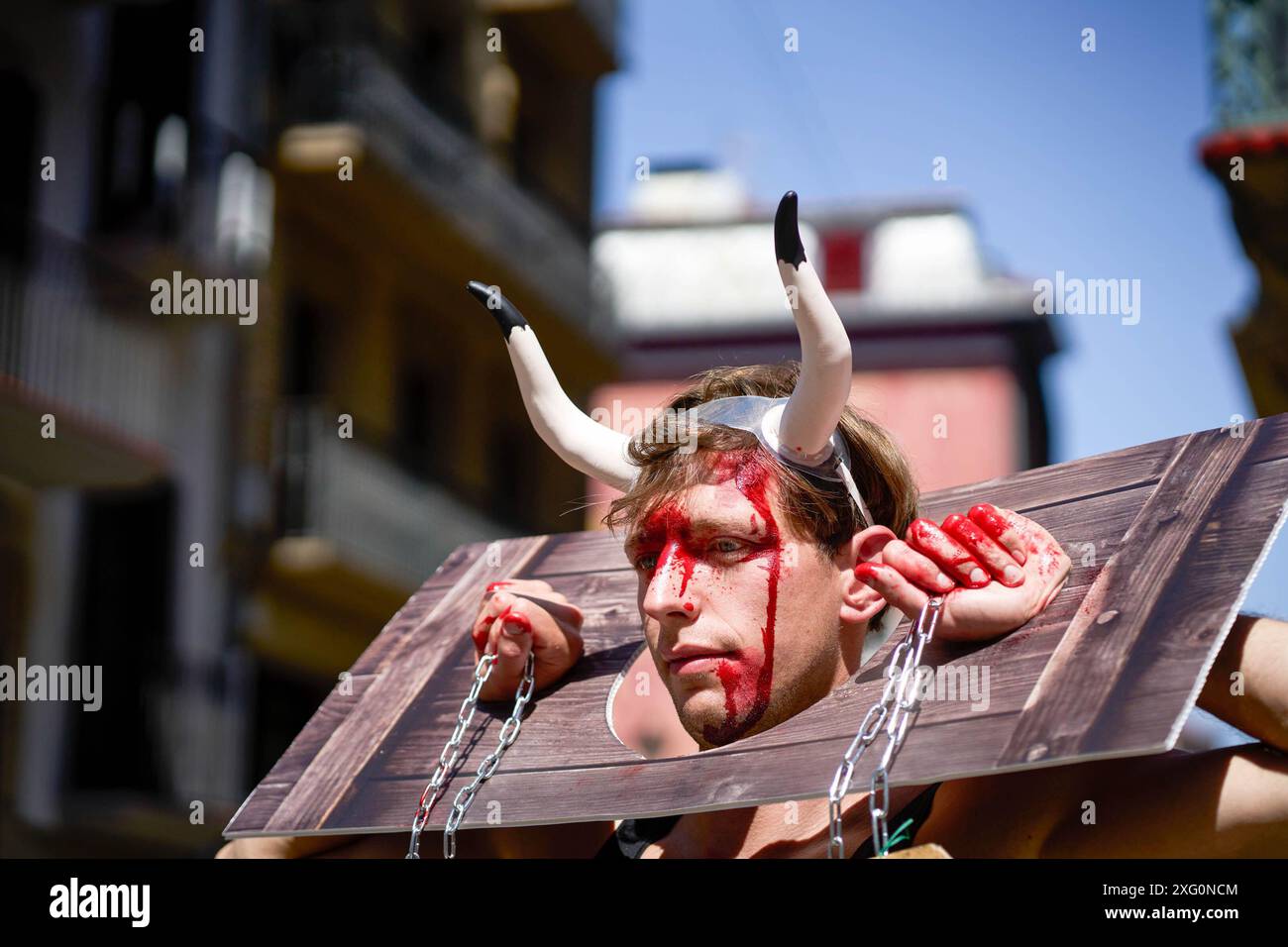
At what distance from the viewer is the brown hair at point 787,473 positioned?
3084mm

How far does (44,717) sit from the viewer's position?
11.2 meters

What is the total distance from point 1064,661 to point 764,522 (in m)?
0.67

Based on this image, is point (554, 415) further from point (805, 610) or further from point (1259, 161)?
point (1259, 161)

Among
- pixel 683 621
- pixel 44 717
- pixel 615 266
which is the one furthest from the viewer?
pixel 615 266

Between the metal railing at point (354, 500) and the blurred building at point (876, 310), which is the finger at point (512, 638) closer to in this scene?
the metal railing at point (354, 500)

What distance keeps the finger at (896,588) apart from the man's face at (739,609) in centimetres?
30

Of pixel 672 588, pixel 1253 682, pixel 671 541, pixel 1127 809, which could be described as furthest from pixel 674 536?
pixel 1253 682

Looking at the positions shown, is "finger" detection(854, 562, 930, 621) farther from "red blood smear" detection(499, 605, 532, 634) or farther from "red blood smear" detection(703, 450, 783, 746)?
"red blood smear" detection(499, 605, 532, 634)

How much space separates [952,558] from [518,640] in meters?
0.95

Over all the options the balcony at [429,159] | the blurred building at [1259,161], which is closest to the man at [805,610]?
the blurred building at [1259,161]

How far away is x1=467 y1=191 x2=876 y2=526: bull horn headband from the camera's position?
2676 mm

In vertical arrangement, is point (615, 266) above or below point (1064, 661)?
above

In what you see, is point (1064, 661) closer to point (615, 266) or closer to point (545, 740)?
point (545, 740)

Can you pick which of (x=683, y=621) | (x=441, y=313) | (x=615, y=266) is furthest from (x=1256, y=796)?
(x=615, y=266)
